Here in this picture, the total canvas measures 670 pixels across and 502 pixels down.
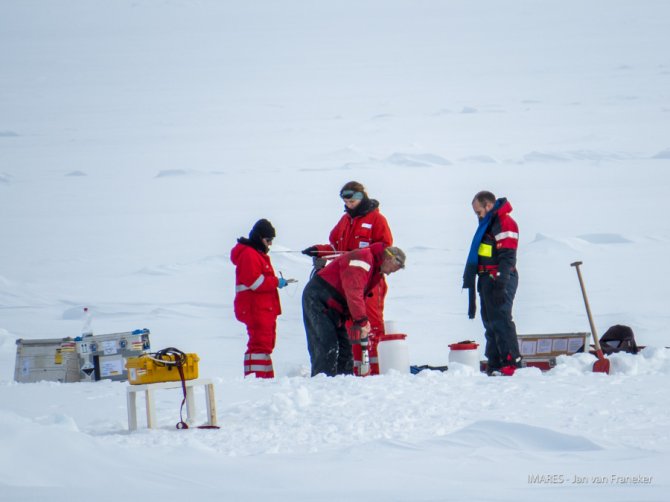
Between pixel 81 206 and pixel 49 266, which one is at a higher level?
pixel 81 206

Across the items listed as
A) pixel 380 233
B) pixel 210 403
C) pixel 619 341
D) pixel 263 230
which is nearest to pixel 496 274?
pixel 380 233

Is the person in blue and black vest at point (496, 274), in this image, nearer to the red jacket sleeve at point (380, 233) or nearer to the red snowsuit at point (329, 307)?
the red jacket sleeve at point (380, 233)

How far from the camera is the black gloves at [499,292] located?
23.4 ft

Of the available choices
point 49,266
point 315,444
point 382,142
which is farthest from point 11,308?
point 382,142

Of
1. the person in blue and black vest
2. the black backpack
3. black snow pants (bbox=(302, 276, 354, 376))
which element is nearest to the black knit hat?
black snow pants (bbox=(302, 276, 354, 376))

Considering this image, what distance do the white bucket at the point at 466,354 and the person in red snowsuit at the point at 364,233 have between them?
0.49 metres

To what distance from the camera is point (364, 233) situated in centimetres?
728

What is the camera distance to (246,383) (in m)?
6.58

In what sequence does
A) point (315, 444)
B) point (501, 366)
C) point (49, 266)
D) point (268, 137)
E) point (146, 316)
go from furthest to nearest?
point (268, 137), point (49, 266), point (146, 316), point (501, 366), point (315, 444)

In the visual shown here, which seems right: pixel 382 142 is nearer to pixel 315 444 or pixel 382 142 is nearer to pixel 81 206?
pixel 81 206

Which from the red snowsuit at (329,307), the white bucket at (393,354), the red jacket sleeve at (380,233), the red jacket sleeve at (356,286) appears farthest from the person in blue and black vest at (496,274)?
the red jacket sleeve at (356,286)

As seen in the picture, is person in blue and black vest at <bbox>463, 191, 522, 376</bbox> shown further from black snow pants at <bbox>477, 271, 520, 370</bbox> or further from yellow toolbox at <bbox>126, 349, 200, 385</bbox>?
yellow toolbox at <bbox>126, 349, 200, 385</bbox>

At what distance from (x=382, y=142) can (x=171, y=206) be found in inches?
395

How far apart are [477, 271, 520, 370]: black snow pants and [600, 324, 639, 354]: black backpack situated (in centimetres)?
93
